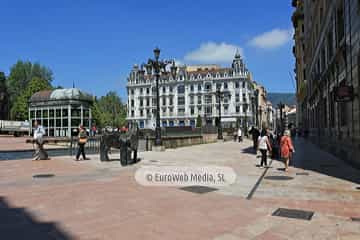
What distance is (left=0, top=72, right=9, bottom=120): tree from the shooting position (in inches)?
2689

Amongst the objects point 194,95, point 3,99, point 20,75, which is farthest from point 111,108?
point 3,99

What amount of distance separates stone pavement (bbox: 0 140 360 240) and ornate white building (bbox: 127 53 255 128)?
7681 cm

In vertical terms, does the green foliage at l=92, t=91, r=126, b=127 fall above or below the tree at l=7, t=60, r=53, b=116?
below

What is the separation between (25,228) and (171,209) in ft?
8.48

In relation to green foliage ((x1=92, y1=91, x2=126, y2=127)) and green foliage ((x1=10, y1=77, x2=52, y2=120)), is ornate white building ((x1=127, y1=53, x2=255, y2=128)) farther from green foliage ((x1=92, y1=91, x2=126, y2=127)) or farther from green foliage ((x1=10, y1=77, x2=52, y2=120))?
green foliage ((x1=10, y1=77, x2=52, y2=120))

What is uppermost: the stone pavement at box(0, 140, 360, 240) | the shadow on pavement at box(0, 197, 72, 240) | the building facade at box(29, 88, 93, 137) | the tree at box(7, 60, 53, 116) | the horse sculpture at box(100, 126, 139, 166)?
the tree at box(7, 60, 53, 116)

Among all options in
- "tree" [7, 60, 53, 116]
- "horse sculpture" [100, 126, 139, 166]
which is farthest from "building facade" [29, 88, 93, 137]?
"tree" [7, 60, 53, 116]

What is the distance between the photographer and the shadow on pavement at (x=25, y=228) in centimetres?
454

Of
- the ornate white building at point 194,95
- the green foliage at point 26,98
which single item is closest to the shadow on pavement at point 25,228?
the green foliage at point 26,98

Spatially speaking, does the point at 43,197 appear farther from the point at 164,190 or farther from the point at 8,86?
the point at 8,86

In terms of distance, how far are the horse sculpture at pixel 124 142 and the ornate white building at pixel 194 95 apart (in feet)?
234

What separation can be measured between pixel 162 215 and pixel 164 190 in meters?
2.27

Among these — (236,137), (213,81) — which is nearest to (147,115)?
(213,81)

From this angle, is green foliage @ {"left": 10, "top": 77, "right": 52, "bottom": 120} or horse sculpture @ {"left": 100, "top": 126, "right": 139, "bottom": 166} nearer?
horse sculpture @ {"left": 100, "top": 126, "right": 139, "bottom": 166}
